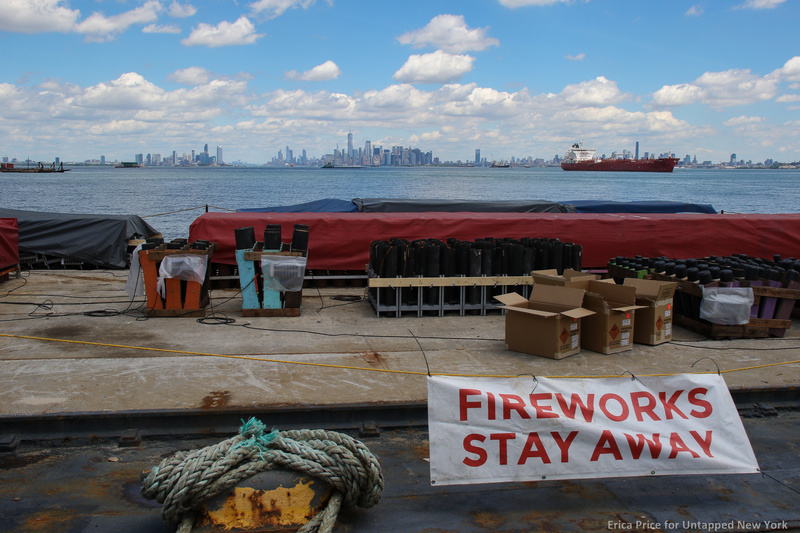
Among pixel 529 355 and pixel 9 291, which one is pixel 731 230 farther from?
pixel 9 291

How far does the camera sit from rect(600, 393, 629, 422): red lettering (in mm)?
4566

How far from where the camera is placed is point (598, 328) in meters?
8.05

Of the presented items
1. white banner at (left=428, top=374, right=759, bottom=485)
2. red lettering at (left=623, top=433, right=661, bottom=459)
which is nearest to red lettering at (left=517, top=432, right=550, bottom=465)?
white banner at (left=428, top=374, right=759, bottom=485)

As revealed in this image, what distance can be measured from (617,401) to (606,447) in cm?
36

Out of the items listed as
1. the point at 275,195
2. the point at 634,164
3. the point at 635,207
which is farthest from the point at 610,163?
the point at 635,207

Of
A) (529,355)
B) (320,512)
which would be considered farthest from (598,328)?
(320,512)

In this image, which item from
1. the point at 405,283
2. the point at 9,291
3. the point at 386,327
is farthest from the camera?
the point at 9,291

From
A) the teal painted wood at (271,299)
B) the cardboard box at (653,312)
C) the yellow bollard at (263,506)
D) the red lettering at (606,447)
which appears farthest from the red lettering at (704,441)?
the teal painted wood at (271,299)

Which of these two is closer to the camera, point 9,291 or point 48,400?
point 48,400

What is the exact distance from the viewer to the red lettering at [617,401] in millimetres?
4566

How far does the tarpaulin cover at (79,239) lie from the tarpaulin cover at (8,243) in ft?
8.96

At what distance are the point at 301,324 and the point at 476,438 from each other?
225 inches

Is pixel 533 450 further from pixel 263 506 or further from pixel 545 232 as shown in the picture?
pixel 545 232

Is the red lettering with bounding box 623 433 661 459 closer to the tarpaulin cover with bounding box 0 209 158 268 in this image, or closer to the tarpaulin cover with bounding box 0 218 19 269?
the tarpaulin cover with bounding box 0 218 19 269
